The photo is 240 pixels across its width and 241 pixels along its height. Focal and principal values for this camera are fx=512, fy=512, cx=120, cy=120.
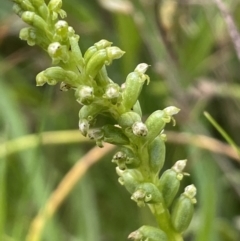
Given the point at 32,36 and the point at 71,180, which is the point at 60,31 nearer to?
the point at 32,36

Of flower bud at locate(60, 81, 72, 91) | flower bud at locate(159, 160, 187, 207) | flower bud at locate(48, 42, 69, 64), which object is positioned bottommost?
flower bud at locate(159, 160, 187, 207)

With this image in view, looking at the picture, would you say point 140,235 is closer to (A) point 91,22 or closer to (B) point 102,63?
(B) point 102,63

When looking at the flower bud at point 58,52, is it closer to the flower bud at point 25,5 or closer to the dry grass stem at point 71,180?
the flower bud at point 25,5

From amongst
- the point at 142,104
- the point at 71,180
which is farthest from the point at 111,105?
the point at 142,104

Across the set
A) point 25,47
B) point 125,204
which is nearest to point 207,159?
point 125,204

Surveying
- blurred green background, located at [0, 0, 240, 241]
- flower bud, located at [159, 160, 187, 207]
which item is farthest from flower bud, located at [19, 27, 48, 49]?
blurred green background, located at [0, 0, 240, 241]

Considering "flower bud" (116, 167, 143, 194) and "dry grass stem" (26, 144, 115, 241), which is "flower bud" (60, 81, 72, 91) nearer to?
"flower bud" (116, 167, 143, 194)
